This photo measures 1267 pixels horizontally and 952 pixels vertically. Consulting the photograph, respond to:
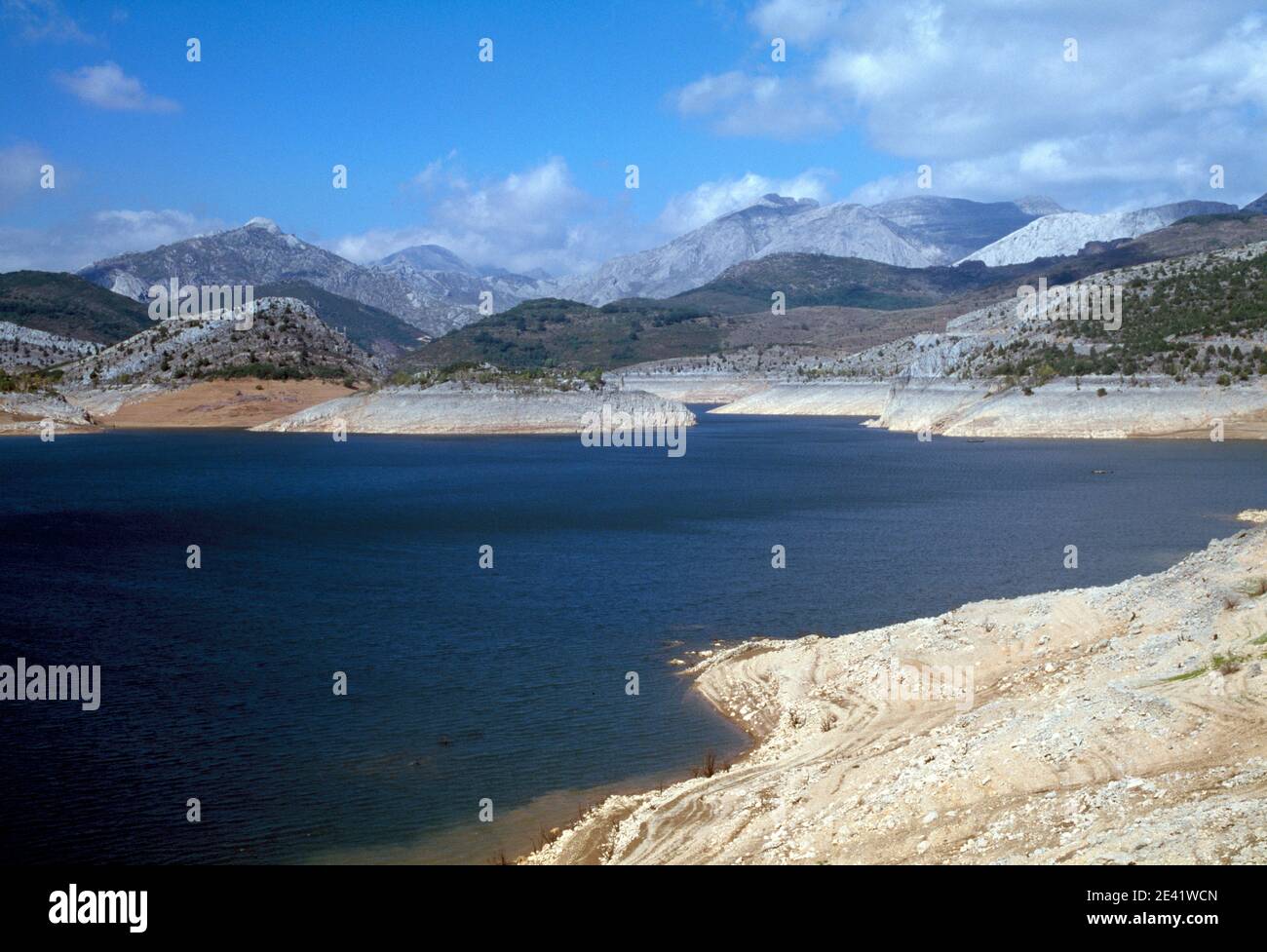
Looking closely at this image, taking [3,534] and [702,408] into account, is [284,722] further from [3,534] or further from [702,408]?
[702,408]

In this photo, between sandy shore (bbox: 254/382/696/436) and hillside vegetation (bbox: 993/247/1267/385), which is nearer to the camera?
hillside vegetation (bbox: 993/247/1267/385)

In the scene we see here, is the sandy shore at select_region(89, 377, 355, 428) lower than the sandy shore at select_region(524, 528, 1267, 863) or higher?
higher

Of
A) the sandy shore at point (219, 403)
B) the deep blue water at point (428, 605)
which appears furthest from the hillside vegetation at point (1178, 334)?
the sandy shore at point (219, 403)

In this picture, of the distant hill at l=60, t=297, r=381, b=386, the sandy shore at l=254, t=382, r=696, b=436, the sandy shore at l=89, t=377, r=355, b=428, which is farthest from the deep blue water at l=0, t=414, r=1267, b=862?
the distant hill at l=60, t=297, r=381, b=386

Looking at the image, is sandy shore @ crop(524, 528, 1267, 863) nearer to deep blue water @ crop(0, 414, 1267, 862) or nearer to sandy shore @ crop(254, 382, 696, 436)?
deep blue water @ crop(0, 414, 1267, 862)

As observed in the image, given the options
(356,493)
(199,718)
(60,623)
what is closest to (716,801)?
(199,718)

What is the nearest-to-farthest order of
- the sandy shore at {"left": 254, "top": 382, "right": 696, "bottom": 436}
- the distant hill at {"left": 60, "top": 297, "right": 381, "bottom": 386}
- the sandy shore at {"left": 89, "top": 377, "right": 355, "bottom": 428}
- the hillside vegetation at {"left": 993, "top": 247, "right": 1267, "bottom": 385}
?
the hillside vegetation at {"left": 993, "top": 247, "right": 1267, "bottom": 385} → the sandy shore at {"left": 254, "top": 382, "right": 696, "bottom": 436} → the sandy shore at {"left": 89, "top": 377, "right": 355, "bottom": 428} → the distant hill at {"left": 60, "top": 297, "right": 381, "bottom": 386}

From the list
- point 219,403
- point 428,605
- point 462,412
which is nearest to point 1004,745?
point 428,605

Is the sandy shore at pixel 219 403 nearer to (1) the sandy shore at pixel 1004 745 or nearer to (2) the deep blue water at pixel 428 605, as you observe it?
(2) the deep blue water at pixel 428 605
